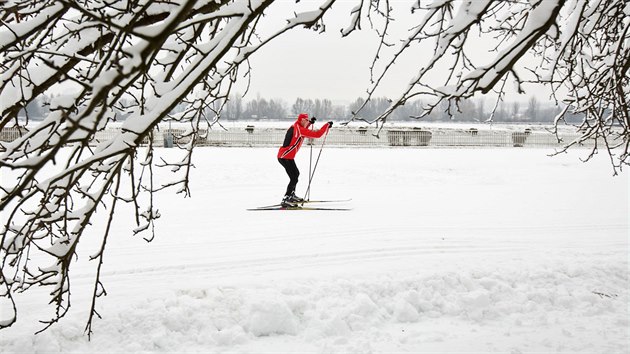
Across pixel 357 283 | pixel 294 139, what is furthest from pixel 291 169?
pixel 357 283

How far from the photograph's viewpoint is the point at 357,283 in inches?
229

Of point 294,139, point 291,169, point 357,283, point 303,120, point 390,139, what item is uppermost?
point 303,120

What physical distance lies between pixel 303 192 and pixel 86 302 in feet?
25.8

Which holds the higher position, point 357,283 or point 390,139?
point 390,139

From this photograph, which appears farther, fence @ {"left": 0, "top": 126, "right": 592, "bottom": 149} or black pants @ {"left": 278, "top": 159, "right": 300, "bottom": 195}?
fence @ {"left": 0, "top": 126, "right": 592, "bottom": 149}

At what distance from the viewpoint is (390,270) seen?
20.9ft

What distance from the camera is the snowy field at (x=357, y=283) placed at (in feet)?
15.6

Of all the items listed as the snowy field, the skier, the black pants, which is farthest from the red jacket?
the snowy field

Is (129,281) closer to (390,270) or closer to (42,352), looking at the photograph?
(42,352)

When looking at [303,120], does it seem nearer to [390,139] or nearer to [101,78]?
[101,78]

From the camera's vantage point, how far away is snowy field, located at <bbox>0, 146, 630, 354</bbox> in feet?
15.6

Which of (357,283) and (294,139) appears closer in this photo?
(357,283)

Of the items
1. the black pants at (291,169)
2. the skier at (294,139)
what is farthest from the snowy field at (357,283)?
the skier at (294,139)

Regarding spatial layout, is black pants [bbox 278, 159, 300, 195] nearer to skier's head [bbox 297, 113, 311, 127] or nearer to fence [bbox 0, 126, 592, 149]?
skier's head [bbox 297, 113, 311, 127]
